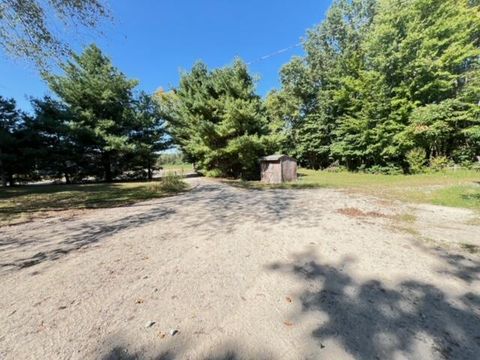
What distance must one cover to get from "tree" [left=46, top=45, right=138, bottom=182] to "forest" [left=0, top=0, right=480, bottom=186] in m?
0.07

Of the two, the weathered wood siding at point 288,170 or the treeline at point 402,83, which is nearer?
the weathered wood siding at point 288,170

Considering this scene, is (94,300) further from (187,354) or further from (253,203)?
(253,203)

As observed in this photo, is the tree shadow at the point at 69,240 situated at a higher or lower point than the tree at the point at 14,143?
lower

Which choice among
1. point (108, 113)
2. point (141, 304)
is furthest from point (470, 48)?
point (108, 113)

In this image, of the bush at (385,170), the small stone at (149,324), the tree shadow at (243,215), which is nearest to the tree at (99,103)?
the tree shadow at (243,215)

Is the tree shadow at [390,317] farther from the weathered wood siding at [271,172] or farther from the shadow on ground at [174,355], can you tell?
the weathered wood siding at [271,172]

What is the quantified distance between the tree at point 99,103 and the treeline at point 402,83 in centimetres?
1140

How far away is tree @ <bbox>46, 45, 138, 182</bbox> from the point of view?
1703 cm

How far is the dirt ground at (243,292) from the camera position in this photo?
199 cm

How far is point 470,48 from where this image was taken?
56.5 ft

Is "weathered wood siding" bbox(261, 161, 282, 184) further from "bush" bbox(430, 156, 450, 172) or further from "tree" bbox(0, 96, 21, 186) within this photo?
"tree" bbox(0, 96, 21, 186)

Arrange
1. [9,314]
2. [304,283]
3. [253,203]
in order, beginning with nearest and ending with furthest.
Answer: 1. [9,314]
2. [304,283]
3. [253,203]

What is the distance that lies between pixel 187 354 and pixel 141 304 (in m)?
0.90

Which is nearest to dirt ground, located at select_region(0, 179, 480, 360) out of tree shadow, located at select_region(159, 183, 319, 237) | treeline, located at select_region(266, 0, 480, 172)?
tree shadow, located at select_region(159, 183, 319, 237)
